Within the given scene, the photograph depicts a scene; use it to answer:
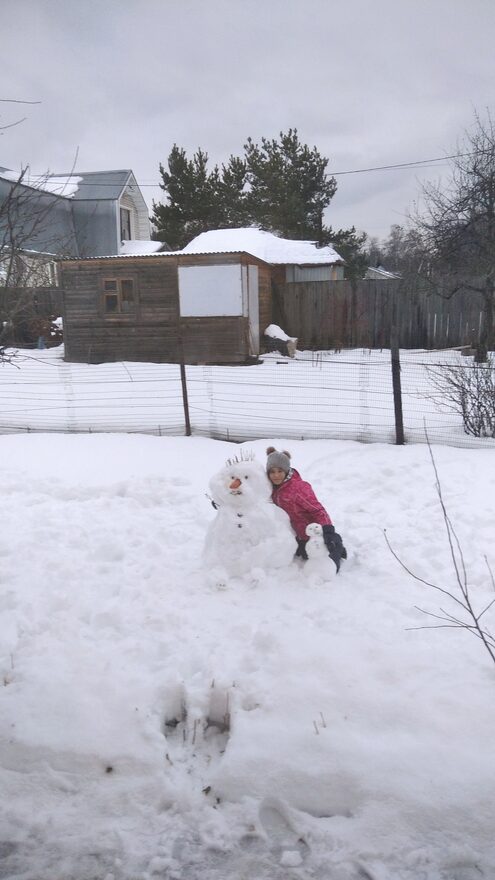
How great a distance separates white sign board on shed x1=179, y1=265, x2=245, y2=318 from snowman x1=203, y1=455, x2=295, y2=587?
12.1 meters

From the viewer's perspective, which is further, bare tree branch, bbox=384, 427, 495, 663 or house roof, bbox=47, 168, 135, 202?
house roof, bbox=47, 168, 135, 202

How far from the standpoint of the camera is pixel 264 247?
72.3 ft

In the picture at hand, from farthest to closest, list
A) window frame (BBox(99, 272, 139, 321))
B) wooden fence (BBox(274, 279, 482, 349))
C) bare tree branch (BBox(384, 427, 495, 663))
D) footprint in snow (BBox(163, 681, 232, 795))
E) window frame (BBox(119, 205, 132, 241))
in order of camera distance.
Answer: window frame (BBox(119, 205, 132, 241))
wooden fence (BBox(274, 279, 482, 349))
window frame (BBox(99, 272, 139, 321))
footprint in snow (BBox(163, 681, 232, 795))
bare tree branch (BBox(384, 427, 495, 663))

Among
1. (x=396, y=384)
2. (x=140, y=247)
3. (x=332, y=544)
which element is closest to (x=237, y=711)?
(x=332, y=544)

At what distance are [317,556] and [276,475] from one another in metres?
0.66

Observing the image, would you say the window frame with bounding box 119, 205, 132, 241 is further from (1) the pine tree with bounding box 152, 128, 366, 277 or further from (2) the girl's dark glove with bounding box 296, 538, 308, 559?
(2) the girl's dark glove with bounding box 296, 538, 308, 559

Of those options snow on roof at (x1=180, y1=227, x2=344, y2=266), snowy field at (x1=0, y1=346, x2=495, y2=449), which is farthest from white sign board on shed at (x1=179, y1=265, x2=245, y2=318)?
snow on roof at (x1=180, y1=227, x2=344, y2=266)

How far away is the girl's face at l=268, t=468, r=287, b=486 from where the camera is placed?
441cm

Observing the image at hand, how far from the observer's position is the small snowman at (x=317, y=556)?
4.18m

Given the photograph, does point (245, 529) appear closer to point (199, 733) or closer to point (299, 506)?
point (299, 506)

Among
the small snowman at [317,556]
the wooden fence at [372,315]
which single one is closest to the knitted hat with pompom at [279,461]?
the small snowman at [317,556]

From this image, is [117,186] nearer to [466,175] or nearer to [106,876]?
[466,175]

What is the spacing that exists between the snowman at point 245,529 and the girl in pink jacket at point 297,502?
0.15 meters

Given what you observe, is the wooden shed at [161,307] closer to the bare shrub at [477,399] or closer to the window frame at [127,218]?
the bare shrub at [477,399]
